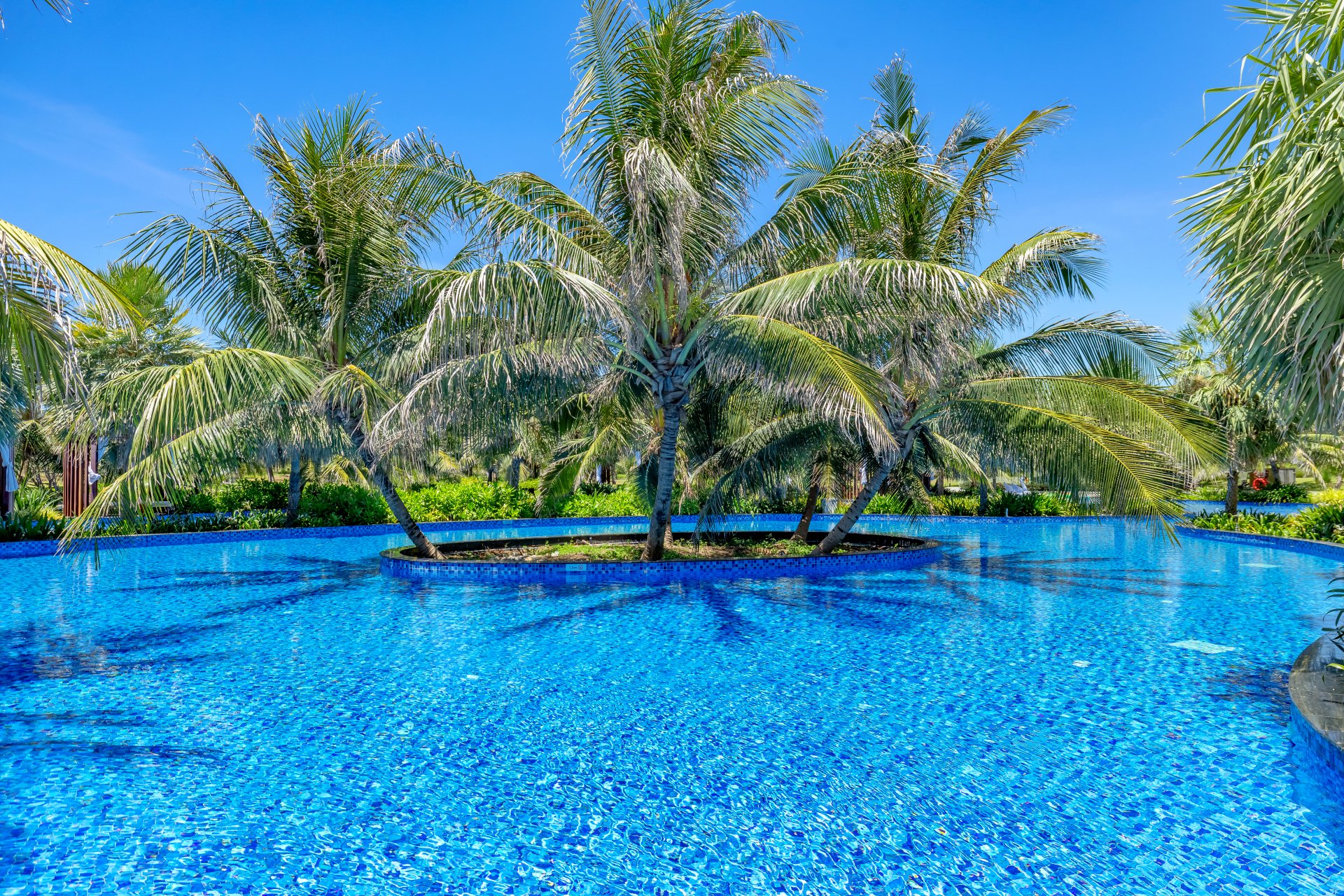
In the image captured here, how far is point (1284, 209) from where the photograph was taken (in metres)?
3.61

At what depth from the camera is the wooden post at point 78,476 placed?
18.6 m

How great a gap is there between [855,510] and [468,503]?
11793 millimetres

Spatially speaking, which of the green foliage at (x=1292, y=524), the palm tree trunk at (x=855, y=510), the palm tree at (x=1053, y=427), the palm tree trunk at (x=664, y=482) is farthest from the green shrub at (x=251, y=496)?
the green foliage at (x=1292, y=524)

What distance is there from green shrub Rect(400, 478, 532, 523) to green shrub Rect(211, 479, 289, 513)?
2904 millimetres

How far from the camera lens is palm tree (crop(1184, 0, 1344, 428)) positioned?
3.56m

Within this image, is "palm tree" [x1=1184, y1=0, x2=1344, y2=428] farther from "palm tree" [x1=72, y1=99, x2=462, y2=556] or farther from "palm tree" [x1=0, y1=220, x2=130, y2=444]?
"palm tree" [x1=72, y1=99, x2=462, y2=556]

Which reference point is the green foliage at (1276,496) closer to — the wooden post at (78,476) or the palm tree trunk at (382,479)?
the palm tree trunk at (382,479)

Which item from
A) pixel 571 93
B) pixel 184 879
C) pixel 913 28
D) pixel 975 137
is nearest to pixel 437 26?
pixel 571 93

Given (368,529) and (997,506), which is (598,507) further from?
(997,506)

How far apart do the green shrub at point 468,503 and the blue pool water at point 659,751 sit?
35.9 feet

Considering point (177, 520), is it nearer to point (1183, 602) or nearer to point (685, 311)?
point (685, 311)

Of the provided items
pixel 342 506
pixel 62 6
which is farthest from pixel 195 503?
pixel 62 6

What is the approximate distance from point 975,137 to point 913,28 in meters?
2.86

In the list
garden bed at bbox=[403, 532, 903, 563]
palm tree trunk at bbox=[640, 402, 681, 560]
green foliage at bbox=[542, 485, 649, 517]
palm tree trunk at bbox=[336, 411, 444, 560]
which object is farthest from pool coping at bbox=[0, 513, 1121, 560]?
palm tree trunk at bbox=[336, 411, 444, 560]
